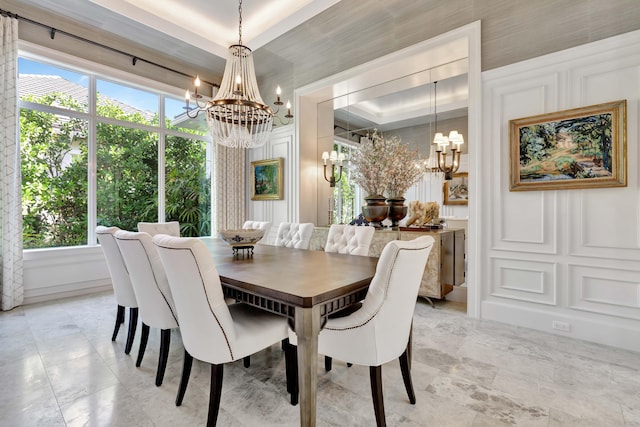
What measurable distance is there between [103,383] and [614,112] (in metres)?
4.29

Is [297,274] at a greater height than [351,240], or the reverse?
[351,240]

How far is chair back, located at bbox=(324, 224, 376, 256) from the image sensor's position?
2594 millimetres

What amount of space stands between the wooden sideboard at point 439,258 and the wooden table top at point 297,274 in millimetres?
1201

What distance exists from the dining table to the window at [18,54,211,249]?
3.13 m

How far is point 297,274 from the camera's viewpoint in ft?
5.81

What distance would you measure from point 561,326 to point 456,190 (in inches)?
93.8

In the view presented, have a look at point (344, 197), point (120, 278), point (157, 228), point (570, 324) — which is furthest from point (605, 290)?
point (157, 228)

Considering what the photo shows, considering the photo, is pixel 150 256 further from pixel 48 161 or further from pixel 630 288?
pixel 630 288

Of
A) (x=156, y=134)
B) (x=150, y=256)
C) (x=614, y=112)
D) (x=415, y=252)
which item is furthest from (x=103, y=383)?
(x=614, y=112)


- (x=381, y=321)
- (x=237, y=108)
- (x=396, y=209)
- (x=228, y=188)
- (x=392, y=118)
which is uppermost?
(x=392, y=118)

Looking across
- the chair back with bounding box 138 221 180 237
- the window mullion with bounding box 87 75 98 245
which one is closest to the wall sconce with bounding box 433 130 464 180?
the chair back with bounding box 138 221 180 237

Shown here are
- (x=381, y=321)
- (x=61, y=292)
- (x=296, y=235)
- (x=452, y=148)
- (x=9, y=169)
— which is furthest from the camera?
(x=61, y=292)

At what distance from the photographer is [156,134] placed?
15.8 feet

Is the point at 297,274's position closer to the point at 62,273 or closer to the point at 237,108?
the point at 237,108
